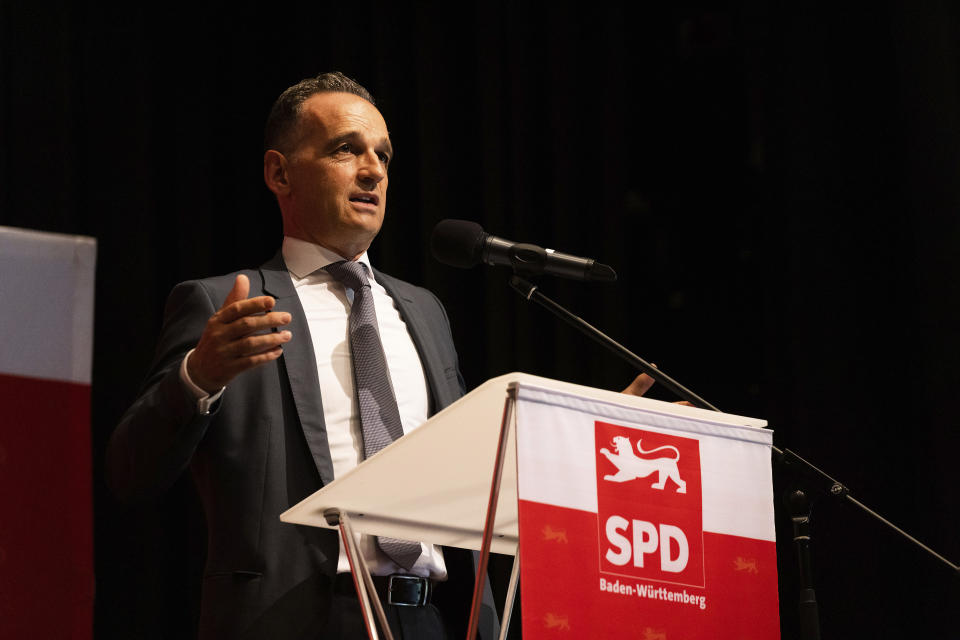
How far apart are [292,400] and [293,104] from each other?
0.83 metres

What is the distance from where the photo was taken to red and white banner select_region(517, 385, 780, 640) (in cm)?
135

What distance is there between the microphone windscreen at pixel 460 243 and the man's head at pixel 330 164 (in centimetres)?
40

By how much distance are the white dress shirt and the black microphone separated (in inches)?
11.5

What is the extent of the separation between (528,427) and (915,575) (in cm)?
201

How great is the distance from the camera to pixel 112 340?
3.10 m

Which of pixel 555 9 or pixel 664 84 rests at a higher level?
pixel 555 9

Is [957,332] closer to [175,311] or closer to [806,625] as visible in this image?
[806,625]

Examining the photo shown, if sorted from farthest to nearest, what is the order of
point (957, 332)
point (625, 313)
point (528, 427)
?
point (625, 313), point (957, 332), point (528, 427)

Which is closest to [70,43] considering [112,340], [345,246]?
[112,340]

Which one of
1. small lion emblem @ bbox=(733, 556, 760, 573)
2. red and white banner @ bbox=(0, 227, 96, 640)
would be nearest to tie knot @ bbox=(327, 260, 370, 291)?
red and white banner @ bbox=(0, 227, 96, 640)

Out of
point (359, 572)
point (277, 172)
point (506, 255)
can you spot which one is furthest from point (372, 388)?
point (277, 172)

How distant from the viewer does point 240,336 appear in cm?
158

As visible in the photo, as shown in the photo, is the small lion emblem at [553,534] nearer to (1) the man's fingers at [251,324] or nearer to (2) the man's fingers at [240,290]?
(1) the man's fingers at [251,324]

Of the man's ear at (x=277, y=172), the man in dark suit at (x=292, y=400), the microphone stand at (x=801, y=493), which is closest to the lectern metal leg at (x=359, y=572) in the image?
the man in dark suit at (x=292, y=400)
